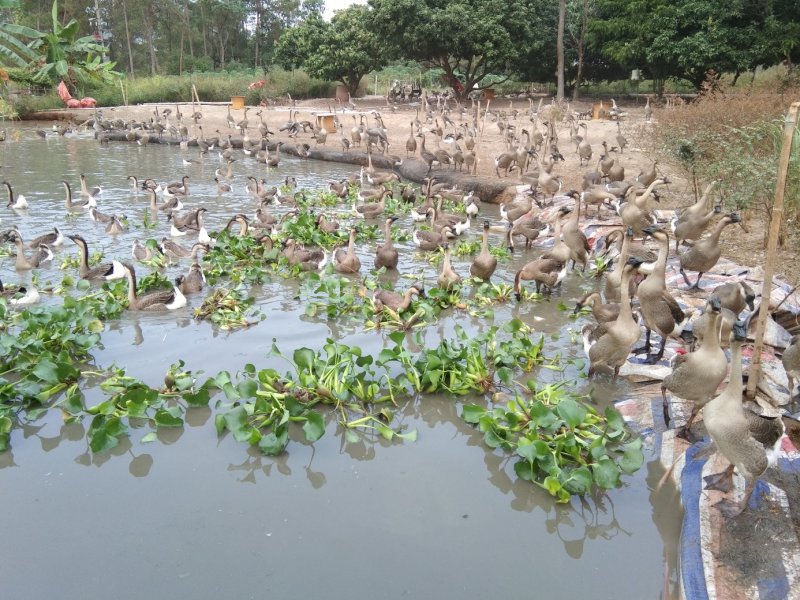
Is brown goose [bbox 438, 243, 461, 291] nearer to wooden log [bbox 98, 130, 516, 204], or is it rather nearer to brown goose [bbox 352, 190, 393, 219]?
brown goose [bbox 352, 190, 393, 219]

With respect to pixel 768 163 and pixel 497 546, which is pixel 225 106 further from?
pixel 497 546

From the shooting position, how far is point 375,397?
6.61 meters

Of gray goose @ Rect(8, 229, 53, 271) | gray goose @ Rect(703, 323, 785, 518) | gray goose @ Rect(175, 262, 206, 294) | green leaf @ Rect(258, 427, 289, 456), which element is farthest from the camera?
gray goose @ Rect(8, 229, 53, 271)

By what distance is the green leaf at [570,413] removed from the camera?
217 inches

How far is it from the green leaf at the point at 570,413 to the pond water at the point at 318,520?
617 mm

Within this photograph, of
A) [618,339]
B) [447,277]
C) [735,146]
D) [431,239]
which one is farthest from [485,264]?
[735,146]

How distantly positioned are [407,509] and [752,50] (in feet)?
89.8

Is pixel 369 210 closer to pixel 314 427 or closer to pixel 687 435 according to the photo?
pixel 314 427

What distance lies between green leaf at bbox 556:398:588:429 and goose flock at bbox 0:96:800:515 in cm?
78

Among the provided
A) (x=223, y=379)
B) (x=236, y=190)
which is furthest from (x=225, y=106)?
(x=223, y=379)

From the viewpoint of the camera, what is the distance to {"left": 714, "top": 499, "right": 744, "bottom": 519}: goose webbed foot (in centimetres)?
446

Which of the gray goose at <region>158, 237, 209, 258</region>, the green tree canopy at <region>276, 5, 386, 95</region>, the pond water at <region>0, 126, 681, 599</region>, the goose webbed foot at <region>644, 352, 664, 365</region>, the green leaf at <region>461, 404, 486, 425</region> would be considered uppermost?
the green tree canopy at <region>276, 5, 386, 95</region>

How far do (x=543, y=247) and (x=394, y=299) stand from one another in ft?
15.7

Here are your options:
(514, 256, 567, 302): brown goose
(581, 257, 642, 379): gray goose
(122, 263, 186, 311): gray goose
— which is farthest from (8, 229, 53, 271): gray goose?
(581, 257, 642, 379): gray goose
